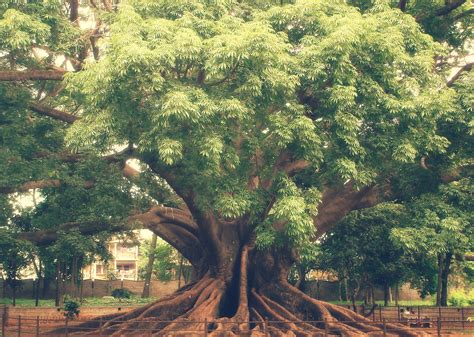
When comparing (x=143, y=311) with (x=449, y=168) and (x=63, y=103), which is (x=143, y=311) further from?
(x=449, y=168)

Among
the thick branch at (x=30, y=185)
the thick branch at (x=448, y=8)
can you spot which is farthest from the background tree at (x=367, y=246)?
the thick branch at (x=30, y=185)

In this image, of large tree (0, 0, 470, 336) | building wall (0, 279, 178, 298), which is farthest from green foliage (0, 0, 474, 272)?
building wall (0, 279, 178, 298)

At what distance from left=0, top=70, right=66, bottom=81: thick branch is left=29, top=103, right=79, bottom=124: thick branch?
5.08 ft

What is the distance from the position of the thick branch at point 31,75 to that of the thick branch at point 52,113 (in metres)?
1.55

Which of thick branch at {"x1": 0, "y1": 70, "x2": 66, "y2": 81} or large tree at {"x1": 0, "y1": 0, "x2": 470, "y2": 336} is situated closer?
large tree at {"x1": 0, "y1": 0, "x2": 470, "y2": 336}

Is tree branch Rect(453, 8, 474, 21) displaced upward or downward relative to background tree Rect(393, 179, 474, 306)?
upward

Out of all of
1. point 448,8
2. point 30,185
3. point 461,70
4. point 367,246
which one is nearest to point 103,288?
point 367,246

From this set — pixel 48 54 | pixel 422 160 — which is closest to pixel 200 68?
pixel 48 54

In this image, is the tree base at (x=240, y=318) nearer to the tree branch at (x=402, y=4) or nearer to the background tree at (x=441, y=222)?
the background tree at (x=441, y=222)

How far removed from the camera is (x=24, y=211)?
29469mm

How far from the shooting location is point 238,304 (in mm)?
21859

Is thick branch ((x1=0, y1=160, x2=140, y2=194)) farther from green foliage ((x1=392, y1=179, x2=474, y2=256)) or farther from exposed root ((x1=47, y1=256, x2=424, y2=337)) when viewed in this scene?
green foliage ((x1=392, y1=179, x2=474, y2=256))

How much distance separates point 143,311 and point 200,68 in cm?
889

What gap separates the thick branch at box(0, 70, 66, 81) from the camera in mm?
19484
